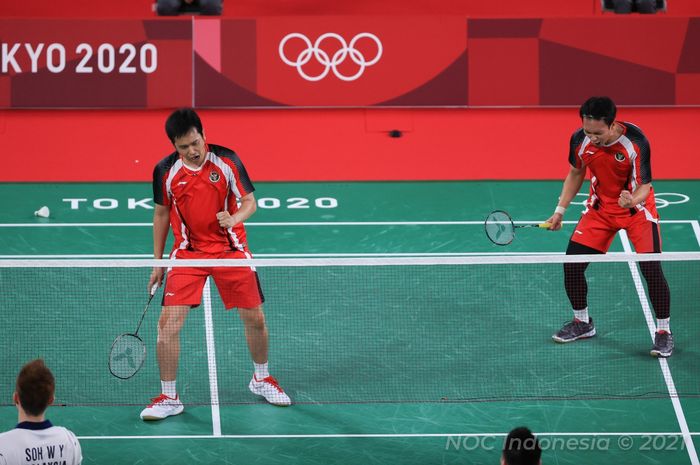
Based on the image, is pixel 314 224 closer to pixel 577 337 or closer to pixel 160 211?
pixel 577 337

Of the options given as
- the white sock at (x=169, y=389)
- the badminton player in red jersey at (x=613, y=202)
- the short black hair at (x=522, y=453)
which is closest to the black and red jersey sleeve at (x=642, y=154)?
the badminton player in red jersey at (x=613, y=202)

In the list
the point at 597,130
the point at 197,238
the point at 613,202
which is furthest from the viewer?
the point at 613,202

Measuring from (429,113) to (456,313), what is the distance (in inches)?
155

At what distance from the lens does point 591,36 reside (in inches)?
508

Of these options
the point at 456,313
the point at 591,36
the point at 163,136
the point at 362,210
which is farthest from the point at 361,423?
the point at 591,36

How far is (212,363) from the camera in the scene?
8969 millimetres

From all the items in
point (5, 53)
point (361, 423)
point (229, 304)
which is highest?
point (5, 53)

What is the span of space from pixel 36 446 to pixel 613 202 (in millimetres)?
5093

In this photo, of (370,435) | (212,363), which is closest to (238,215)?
(212,363)

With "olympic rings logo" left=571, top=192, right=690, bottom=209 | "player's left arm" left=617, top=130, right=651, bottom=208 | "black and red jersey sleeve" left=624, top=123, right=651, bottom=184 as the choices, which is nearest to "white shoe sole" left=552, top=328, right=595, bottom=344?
"player's left arm" left=617, top=130, right=651, bottom=208

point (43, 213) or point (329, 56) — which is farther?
point (329, 56)

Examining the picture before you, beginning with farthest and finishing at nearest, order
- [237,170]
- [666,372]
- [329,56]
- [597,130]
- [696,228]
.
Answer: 1. [329,56]
2. [696,228]
3. [666,372]
4. [597,130]
5. [237,170]

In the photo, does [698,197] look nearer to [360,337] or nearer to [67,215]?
[360,337]

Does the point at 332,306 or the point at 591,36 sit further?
the point at 591,36
